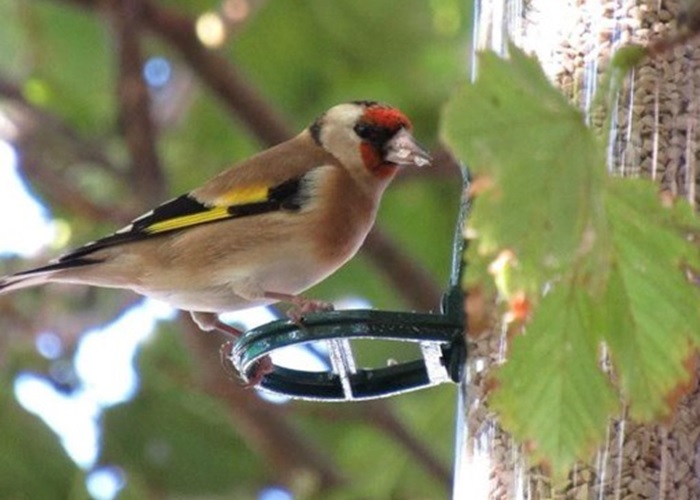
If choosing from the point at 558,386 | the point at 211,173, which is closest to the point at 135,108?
the point at 211,173

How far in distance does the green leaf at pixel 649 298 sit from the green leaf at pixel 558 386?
0.05 meters

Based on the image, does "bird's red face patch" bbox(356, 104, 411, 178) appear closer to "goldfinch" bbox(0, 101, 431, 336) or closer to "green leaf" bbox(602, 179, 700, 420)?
"goldfinch" bbox(0, 101, 431, 336)

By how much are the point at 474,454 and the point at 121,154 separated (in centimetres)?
536

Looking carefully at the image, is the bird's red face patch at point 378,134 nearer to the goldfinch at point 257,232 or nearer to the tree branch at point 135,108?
the goldfinch at point 257,232

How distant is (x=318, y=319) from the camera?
414cm

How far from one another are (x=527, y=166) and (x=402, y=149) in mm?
3446

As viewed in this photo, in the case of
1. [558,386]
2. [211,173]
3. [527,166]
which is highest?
[211,173]

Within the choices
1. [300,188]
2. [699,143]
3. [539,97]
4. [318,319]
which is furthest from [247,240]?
[539,97]

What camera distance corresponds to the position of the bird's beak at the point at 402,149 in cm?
553

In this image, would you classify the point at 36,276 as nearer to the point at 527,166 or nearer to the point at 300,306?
the point at 300,306

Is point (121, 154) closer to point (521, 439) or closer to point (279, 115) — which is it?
point (279, 115)

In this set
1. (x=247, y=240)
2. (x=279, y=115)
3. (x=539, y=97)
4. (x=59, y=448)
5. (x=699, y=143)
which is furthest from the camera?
(x=279, y=115)

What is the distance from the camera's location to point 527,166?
7.18ft

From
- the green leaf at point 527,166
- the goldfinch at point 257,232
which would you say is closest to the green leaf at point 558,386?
the green leaf at point 527,166
